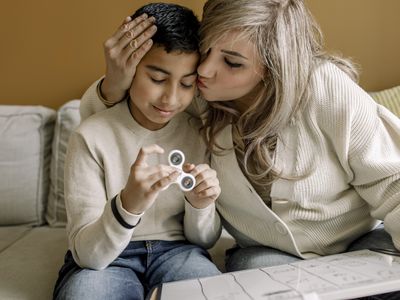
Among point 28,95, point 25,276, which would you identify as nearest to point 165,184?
point 25,276

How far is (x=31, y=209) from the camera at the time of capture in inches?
60.3

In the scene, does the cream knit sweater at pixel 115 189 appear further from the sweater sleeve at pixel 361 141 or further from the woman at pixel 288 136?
the sweater sleeve at pixel 361 141

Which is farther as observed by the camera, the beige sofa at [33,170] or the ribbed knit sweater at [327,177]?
the beige sofa at [33,170]

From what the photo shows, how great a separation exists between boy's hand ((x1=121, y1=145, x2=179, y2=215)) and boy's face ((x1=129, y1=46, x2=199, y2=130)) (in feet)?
0.51

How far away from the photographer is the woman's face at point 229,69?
0.95 meters

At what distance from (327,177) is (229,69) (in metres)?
0.30

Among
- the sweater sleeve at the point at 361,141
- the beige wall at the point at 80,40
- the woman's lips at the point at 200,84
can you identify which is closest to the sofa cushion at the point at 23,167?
the beige wall at the point at 80,40

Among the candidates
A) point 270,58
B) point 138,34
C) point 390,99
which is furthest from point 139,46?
point 390,99

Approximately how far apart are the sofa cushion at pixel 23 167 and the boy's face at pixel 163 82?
66 centimetres

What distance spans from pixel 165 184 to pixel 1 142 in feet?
2.90

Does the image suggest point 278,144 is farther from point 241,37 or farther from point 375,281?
point 375,281

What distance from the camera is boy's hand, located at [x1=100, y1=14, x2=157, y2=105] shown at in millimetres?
968

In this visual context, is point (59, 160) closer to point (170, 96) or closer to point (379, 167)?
point (170, 96)

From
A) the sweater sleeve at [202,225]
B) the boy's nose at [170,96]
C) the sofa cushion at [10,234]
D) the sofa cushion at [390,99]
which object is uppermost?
the boy's nose at [170,96]
